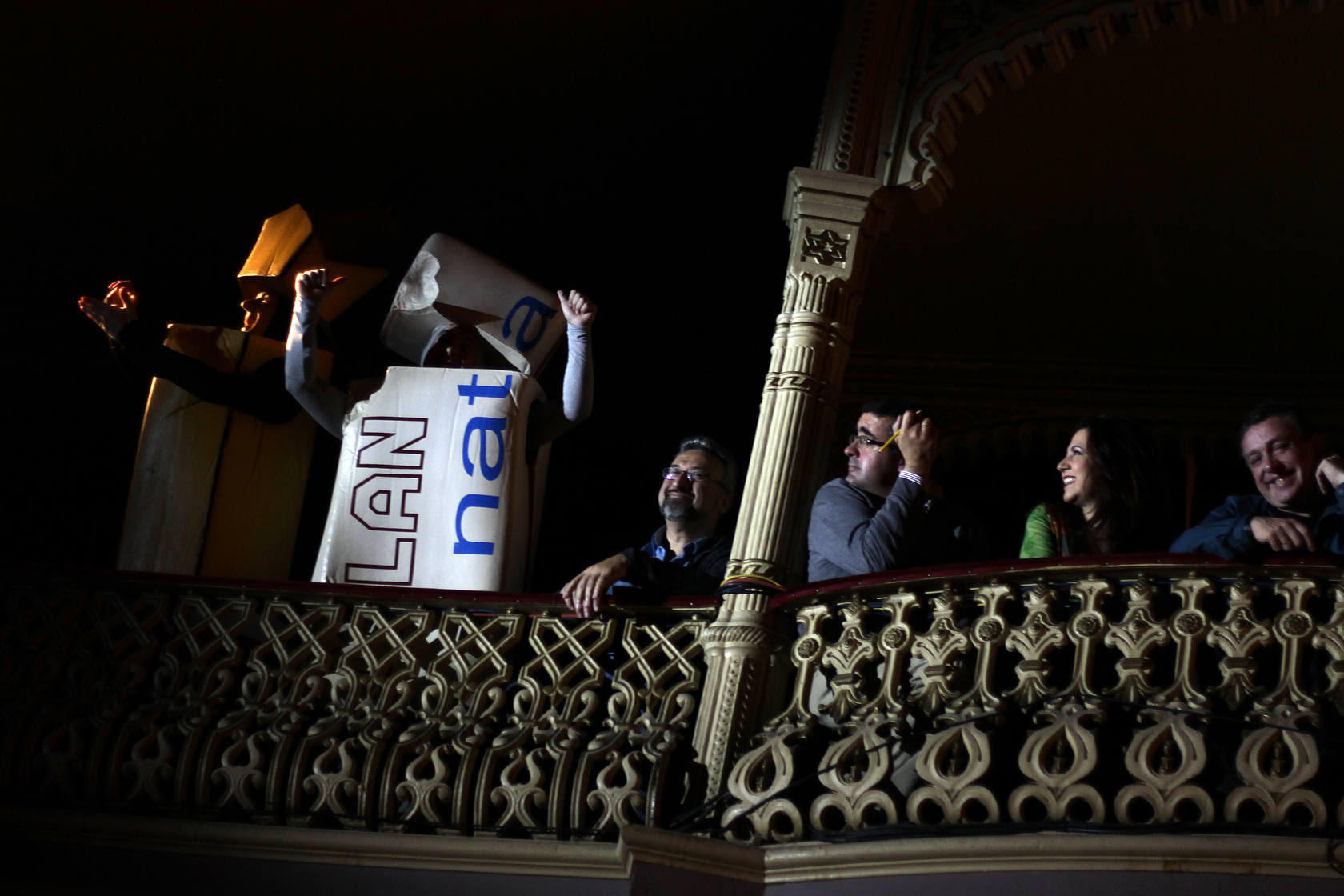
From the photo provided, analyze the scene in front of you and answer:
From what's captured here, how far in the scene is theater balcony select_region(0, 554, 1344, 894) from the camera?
5113mm

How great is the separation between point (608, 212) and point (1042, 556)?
12.8 ft

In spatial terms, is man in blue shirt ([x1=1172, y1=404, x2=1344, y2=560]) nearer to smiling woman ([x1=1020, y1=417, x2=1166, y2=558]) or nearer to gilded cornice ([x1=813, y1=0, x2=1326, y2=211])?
smiling woman ([x1=1020, y1=417, x2=1166, y2=558])

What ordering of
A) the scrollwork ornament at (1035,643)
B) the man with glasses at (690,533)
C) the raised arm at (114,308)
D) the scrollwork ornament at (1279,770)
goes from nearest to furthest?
the scrollwork ornament at (1279,770) < the scrollwork ornament at (1035,643) < the man with glasses at (690,533) < the raised arm at (114,308)

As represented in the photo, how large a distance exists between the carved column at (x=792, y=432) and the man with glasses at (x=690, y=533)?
0.23 meters

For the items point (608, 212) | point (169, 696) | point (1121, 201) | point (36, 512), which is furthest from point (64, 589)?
point (1121, 201)

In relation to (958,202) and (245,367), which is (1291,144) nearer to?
(958,202)

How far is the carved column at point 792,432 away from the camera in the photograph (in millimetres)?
5922

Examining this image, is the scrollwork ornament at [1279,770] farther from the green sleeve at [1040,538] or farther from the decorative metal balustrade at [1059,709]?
the green sleeve at [1040,538]

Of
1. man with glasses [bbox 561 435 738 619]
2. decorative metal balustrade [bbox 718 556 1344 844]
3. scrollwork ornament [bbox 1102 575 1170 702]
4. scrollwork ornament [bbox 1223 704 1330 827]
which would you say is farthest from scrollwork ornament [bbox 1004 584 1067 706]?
man with glasses [bbox 561 435 738 619]

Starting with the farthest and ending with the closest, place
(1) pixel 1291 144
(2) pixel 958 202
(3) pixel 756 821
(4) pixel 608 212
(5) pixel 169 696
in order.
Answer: (4) pixel 608 212 < (2) pixel 958 202 < (1) pixel 1291 144 < (5) pixel 169 696 < (3) pixel 756 821

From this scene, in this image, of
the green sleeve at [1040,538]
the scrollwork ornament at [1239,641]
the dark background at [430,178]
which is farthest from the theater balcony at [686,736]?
the dark background at [430,178]

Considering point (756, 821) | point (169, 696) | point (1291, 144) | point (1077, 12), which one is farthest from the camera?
point (1291, 144)

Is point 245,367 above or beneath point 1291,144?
beneath

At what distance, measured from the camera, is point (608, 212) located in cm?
896
